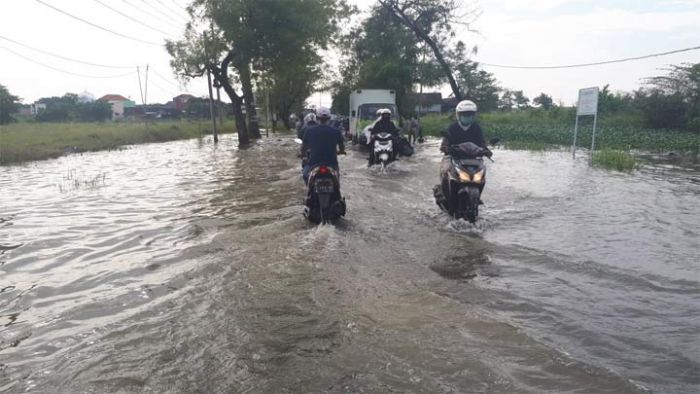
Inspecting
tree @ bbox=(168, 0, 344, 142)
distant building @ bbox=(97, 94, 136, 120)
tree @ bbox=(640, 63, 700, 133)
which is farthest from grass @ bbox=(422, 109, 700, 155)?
distant building @ bbox=(97, 94, 136, 120)

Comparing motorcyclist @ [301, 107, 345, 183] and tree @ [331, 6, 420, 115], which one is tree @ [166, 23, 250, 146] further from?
motorcyclist @ [301, 107, 345, 183]

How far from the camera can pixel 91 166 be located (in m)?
16.4

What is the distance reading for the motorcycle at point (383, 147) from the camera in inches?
545

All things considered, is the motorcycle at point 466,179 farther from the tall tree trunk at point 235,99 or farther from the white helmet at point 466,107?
the tall tree trunk at point 235,99

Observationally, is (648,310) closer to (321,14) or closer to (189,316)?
(189,316)

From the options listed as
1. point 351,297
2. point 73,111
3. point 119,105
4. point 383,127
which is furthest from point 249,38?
point 119,105

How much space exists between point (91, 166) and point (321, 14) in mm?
14861

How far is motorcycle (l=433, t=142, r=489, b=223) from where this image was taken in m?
7.27

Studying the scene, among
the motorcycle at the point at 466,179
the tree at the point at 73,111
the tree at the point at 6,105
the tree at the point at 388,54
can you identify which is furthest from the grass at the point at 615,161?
the tree at the point at 73,111

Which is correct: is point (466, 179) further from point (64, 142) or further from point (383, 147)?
point (64, 142)

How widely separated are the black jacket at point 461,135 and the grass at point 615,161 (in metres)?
Answer: 8.31

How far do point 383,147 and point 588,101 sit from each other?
347 inches

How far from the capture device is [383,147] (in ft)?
45.5

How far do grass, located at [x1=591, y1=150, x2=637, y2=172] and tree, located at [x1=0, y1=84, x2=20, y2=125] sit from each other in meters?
54.7
